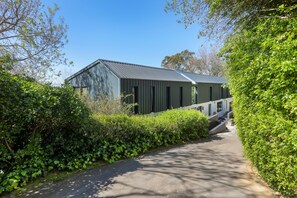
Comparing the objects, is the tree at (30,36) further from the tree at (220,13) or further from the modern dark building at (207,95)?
the modern dark building at (207,95)

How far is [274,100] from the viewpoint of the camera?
294 centimetres

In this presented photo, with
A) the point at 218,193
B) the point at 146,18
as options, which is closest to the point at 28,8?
the point at 146,18

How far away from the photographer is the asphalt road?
363 cm

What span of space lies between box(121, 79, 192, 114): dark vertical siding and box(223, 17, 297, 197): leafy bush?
8.56m

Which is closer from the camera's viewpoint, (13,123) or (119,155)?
(13,123)

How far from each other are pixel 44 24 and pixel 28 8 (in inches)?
52.4

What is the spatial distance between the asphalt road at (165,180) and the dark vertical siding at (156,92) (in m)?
6.79

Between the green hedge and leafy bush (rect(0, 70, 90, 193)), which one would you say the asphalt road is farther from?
leafy bush (rect(0, 70, 90, 193))

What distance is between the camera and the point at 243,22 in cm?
528

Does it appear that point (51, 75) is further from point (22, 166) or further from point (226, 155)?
point (226, 155)

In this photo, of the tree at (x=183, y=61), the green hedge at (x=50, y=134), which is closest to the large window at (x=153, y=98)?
the green hedge at (x=50, y=134)

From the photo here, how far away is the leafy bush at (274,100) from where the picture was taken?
2.51 m

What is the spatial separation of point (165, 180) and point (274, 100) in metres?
2.78

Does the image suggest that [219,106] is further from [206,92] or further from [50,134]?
[50,134]
